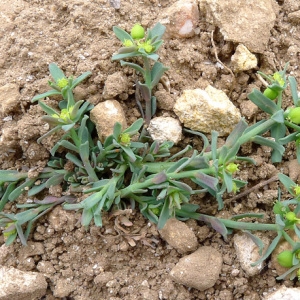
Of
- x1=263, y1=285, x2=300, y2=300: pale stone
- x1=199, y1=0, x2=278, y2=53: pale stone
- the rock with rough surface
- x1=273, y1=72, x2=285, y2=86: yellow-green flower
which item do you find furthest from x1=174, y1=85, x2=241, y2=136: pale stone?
the rock with rough surface

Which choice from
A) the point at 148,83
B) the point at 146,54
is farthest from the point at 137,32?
the point at 148,83

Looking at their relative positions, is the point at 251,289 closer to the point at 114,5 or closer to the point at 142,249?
the point at 142,249

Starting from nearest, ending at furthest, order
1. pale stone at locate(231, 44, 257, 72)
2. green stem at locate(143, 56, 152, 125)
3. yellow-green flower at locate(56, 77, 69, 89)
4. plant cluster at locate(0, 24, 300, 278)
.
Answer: plant cluster at locate(0, 24, 300, 278)
yellow-green flower at locate(56, 77, 69, 89)
green stem at locate(143, 56, 152, 125)
pale stone at locate(231, 44, 257, 72)

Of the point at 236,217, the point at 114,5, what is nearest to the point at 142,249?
the point at 236,217

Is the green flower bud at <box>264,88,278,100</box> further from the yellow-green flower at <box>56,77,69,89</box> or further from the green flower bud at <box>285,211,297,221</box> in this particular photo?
the yellow-green flower at <box>56,77,69,89</box>

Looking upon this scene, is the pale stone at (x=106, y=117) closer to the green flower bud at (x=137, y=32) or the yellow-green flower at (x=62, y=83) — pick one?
the yellow-green flower at (x=62, y=83)

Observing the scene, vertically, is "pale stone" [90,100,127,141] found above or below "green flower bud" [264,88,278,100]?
above

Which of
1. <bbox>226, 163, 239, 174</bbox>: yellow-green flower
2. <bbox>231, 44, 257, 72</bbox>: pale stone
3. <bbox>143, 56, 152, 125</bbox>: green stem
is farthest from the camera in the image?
<bbox>231, 44, 257, 72</bbox>: pale stone

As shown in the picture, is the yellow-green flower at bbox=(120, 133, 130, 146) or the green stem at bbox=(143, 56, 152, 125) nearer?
the yellow-green flower at bbox=(120, 133, 130, 146)
